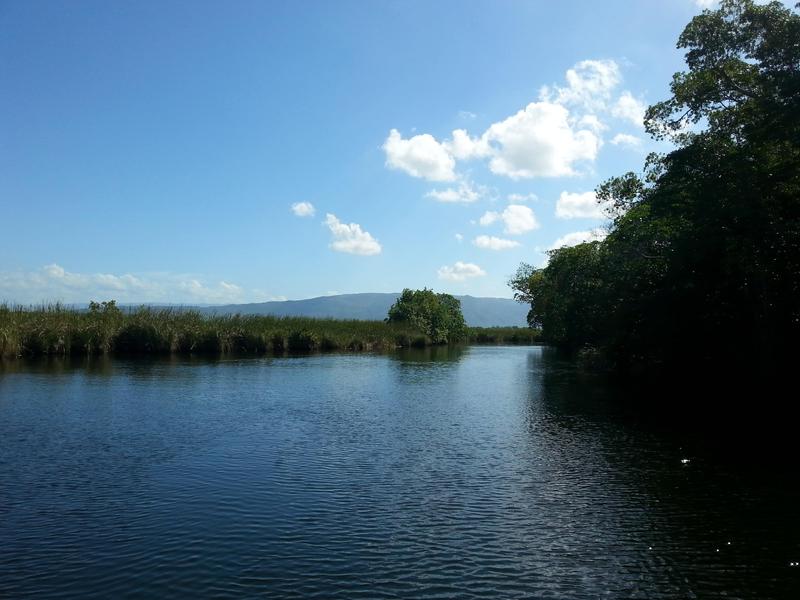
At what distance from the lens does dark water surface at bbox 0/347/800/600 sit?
7.38 m

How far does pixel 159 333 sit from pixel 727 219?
34.3 metres

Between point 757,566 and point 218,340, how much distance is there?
40.2 meters

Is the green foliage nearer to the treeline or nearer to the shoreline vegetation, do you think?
the shoreline vegetation

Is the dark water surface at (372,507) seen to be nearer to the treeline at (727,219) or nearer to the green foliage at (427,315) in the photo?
the treeline at (727,219)

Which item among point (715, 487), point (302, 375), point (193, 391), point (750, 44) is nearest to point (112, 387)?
point (193, 391)

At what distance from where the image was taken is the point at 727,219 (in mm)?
21266

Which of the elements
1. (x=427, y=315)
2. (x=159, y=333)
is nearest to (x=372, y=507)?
(x=159, y=333)

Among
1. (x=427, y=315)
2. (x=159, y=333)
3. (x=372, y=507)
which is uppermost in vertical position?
(x=427, y=315)

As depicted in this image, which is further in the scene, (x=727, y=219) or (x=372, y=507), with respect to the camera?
(x=727, y=219)

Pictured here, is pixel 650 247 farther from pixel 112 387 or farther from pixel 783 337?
pixel 112 387

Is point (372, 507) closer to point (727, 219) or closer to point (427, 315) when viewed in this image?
point (727, 219)

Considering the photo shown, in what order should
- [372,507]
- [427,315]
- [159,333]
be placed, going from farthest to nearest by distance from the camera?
[427,315]
[159,333]
[372,507]

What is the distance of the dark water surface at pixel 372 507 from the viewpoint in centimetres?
738

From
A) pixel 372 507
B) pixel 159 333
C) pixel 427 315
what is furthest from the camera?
pixel 427 315
